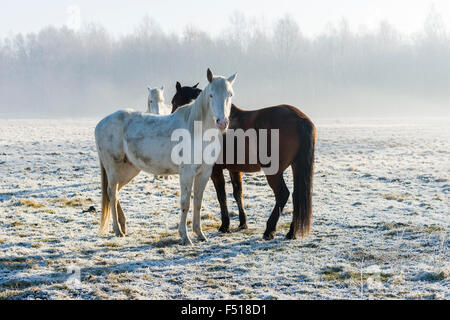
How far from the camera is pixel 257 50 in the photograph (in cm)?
6931

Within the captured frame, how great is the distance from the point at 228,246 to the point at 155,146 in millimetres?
1748

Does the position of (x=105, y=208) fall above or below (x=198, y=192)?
below

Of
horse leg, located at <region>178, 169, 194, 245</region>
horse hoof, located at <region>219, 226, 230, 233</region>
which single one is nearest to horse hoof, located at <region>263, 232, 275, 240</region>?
horse hoof, located at <region>219, 226, 230, 233</region>

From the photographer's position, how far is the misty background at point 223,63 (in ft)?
208

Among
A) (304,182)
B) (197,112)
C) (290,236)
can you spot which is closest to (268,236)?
(290,236)

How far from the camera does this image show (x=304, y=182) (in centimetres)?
583

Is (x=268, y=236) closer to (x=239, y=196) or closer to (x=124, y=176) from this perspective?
(x=239, y=196)

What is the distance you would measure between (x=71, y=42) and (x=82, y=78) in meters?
6.28

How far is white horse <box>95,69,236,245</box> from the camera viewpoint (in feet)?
18.3

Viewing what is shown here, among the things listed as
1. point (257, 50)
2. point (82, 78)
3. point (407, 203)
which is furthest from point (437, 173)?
point (82, 78)

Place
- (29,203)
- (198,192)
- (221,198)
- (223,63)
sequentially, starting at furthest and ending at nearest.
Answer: (223,63) → (29,203) → (221,198) → (198,192)

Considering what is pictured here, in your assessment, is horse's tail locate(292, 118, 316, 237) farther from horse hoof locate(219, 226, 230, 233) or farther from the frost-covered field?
horse hoof locate(219, 226, 230, 233)

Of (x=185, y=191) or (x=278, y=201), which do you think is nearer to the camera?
(x=185, y=191)
